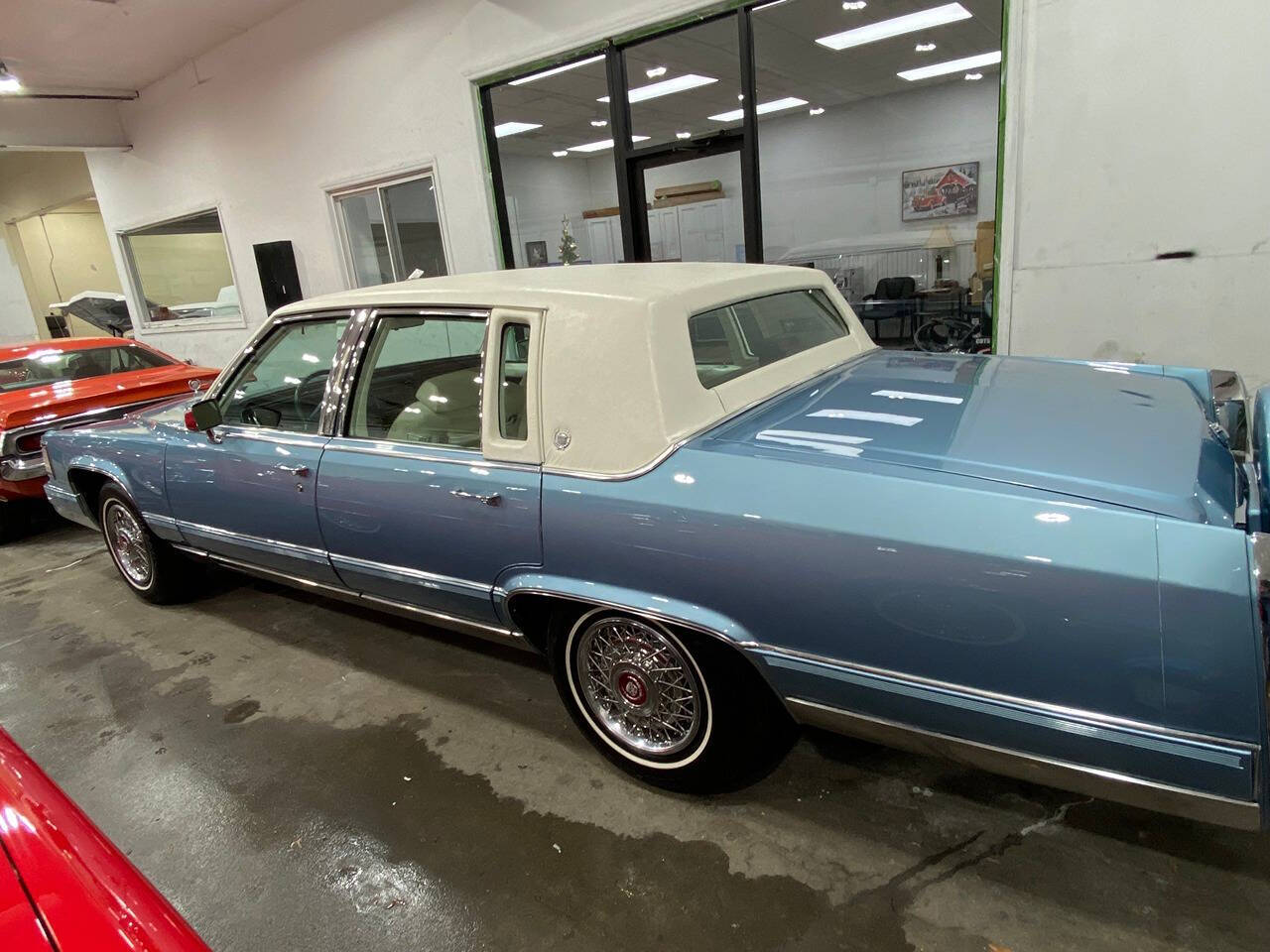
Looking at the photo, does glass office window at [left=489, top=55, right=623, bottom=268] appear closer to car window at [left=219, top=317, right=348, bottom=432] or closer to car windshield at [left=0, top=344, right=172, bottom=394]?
car windshield at [left=0, top=344, right=172, bottom=394]

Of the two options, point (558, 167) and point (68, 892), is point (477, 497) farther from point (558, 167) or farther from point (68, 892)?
point (558, 167)

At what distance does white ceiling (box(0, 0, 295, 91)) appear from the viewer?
7.34m

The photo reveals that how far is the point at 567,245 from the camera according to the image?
8.38 meters

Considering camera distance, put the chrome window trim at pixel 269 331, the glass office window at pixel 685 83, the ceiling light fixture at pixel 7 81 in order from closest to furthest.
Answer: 1. the chrome window trim at pixel 269 331
2. the glass office window at pixel 685 83
3. the ceiling light fixture at pixel 7 81

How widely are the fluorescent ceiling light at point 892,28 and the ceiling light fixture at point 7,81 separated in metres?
8.98

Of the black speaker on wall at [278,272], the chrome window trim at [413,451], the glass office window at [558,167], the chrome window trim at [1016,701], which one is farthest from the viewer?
the black speaker on wall at [278,272]

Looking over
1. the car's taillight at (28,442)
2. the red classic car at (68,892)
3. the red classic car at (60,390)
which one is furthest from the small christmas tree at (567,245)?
the red classic car at (68,892)

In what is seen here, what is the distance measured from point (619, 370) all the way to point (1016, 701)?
1.29 metres

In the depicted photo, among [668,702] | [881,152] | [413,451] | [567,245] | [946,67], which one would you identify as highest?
[946,67]

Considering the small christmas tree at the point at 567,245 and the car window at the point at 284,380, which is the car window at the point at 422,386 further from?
the small christmas tree at the point at 567,245

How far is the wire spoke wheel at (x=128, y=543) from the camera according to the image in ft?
13.1

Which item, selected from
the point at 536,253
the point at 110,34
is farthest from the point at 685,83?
the point at 110,34

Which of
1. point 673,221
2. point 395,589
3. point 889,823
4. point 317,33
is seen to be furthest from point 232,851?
point 317,33

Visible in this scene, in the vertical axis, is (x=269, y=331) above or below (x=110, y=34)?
below
